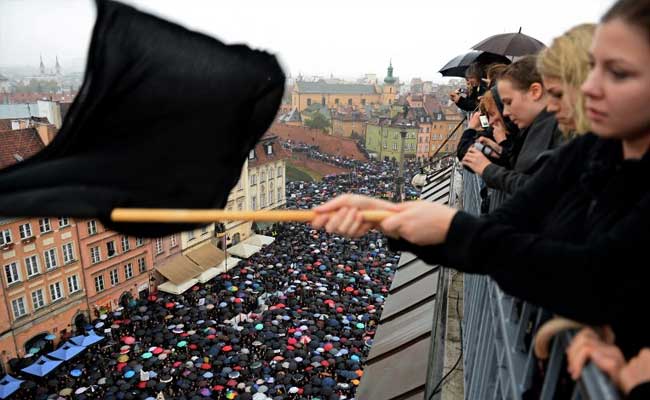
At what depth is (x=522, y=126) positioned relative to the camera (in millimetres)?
3818

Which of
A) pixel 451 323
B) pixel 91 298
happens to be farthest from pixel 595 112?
pixel 91 298

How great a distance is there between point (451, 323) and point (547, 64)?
13.5 ft

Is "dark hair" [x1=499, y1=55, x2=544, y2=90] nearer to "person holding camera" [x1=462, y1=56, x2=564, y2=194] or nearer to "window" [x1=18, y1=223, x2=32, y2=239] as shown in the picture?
"person holding camera" [x1=462, y1=56, x2=564, y2=194]

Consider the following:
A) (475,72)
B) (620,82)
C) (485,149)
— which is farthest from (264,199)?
(620,82)

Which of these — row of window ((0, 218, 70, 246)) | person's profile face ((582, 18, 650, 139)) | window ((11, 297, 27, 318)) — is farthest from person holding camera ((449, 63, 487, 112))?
window ((11, 297, 27, 318))

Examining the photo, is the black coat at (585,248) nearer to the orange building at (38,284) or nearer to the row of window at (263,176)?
the orange building at (38,284)

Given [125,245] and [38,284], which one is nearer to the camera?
[38,284]

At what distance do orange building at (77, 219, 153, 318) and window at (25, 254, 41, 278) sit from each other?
2209mm

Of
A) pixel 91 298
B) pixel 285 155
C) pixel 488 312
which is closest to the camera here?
pixel 488 312

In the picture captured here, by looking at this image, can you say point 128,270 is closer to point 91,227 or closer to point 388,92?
point 91,227

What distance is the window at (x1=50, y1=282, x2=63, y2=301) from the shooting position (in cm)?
2169

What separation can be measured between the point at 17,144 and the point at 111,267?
7.45m

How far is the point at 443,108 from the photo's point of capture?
68.3 m

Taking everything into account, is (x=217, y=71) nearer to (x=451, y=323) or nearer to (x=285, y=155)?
(x=451, y=323)
